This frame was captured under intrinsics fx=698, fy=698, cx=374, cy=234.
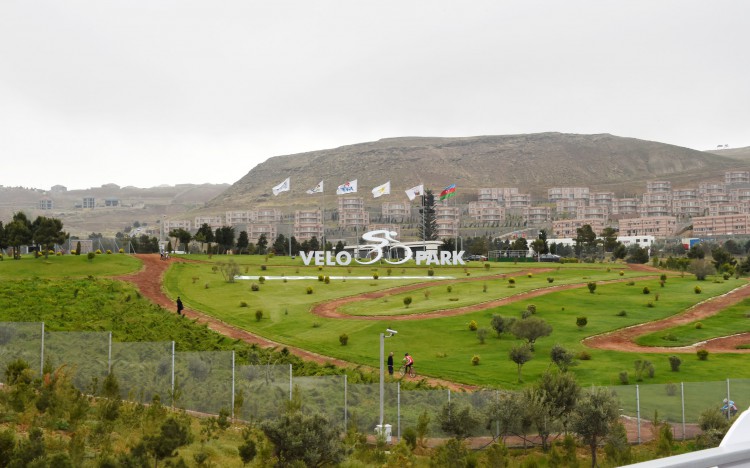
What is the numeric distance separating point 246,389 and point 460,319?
78.9 ft

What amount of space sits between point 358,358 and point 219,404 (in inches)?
562

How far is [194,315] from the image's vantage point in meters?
46.0

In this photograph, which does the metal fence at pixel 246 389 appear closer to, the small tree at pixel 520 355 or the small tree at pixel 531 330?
the small tree at pixel 520 355

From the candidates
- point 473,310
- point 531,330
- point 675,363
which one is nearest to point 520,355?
point 531,330

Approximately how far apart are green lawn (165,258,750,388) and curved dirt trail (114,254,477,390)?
71 centimetres

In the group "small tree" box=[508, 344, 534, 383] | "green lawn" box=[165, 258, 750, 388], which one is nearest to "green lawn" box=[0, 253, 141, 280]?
"green lawn" box=[165, 258, 750, 388]

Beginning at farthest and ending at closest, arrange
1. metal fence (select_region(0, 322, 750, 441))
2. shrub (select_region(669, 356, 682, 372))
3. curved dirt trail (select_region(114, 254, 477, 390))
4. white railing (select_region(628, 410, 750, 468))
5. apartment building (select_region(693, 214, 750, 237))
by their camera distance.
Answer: apartment building (select_region(693, 214, 750, 237)) → curved dirt trail (select_region(114, 254, 477, 390)) → shrub (select_region(669, 356, 682, 372)) → metal fence (select_region(0, 322, 750, 441)) → white railing (select_region(628, 410, 750, 468))

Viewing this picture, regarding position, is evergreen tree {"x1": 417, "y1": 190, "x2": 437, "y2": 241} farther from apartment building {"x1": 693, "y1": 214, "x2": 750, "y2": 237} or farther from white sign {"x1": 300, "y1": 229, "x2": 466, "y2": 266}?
apartment building {"x1": 693, "y1": 214, "x2": 750, "y2": 237}

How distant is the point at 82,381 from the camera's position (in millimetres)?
21109

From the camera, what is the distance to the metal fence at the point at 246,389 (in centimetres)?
2147

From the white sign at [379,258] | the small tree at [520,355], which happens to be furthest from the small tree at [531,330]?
the white sign at [379,258]

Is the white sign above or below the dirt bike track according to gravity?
above

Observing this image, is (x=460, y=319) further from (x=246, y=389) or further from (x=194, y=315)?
(x=246, y=389)

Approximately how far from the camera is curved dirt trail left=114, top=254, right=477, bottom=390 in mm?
35094
